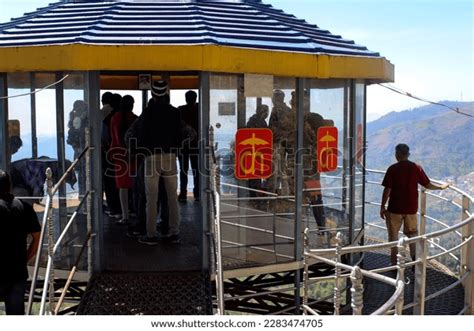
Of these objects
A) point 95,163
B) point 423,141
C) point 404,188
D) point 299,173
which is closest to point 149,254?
point 95,163

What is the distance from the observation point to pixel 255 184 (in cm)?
704

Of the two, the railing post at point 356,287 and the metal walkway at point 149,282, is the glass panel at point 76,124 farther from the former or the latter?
the railing post at point 356,287

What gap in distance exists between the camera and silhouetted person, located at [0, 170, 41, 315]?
5.30m

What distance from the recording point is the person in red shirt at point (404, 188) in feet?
26.4

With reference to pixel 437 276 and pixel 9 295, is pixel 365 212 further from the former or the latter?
pixel 9 295

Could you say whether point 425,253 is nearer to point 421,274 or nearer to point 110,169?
point 421,274

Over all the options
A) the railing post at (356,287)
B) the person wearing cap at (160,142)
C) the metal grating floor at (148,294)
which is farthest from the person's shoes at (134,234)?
the railing post at (356,287)

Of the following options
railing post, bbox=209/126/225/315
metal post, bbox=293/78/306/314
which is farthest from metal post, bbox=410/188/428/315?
railing post, bbox=209/126/225/315

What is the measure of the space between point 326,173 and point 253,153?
3.60ft

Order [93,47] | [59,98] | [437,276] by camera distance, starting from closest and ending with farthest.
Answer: [93,47], [59,98], [437,276]

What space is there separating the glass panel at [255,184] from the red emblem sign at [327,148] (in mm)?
421

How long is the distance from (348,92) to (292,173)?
1.39m

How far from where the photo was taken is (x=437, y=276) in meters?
8.74

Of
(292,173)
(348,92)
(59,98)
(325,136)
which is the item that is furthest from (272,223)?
(59,98)
